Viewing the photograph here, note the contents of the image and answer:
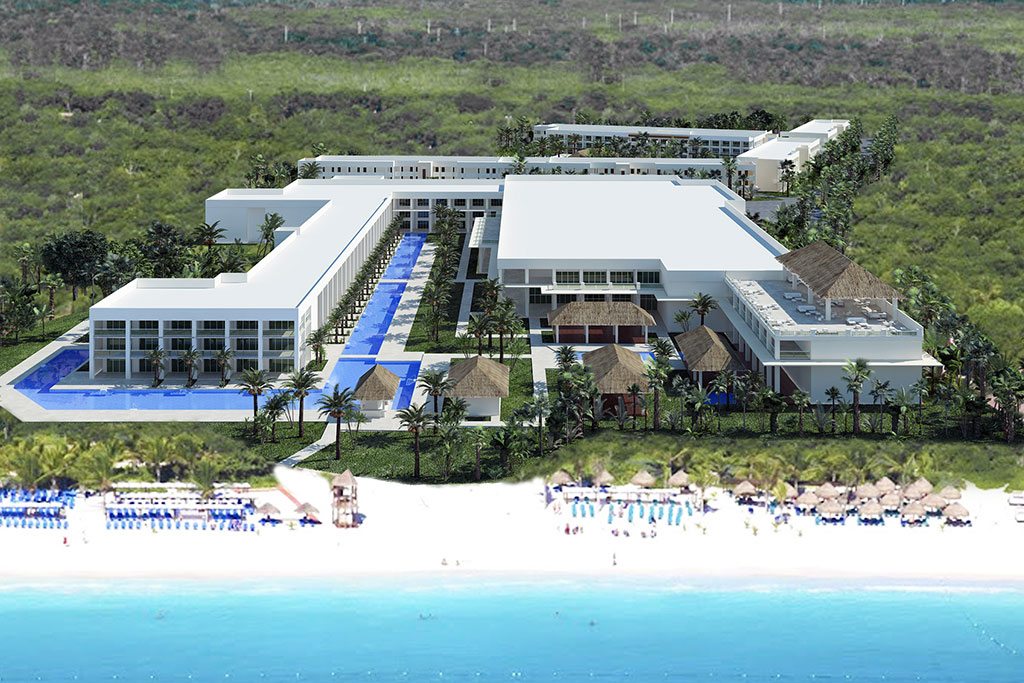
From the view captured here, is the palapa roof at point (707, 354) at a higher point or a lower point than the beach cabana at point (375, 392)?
higher

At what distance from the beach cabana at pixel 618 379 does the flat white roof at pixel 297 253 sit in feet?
55.8

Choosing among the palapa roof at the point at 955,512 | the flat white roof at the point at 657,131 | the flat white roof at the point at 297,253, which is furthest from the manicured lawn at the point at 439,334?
the flat white roof at the point at 657,131

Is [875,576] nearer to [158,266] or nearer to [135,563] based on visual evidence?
[135,563]

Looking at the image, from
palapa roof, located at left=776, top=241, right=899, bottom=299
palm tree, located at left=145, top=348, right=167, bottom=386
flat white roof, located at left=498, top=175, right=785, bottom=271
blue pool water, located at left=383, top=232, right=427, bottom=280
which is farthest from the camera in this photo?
blue pool water, located at left=383, top=232, right=427, bottom=280

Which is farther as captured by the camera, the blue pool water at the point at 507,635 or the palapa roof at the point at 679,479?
the palapa roof at the point at 679,479

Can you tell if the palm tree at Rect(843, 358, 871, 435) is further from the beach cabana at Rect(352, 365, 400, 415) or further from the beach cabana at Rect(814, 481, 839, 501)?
the beach cabana at Rect(352, 365, 400, 415)

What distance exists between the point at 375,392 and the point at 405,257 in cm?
4761

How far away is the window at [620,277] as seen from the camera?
88.6 metres

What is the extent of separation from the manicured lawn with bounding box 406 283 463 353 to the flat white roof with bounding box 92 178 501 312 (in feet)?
20.5

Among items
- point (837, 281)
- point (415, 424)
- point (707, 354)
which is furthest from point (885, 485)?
point (837, 281)

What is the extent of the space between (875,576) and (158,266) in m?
60.8

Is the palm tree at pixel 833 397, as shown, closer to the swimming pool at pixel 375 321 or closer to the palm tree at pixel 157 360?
the swimming pool at pixel 375 321

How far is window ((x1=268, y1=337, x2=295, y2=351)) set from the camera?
74875 millimetres

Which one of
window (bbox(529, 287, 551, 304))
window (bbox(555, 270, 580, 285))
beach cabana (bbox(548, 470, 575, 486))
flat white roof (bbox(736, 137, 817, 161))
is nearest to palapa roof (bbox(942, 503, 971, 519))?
beach cabana (bbox(548, 470, 575, 486))
